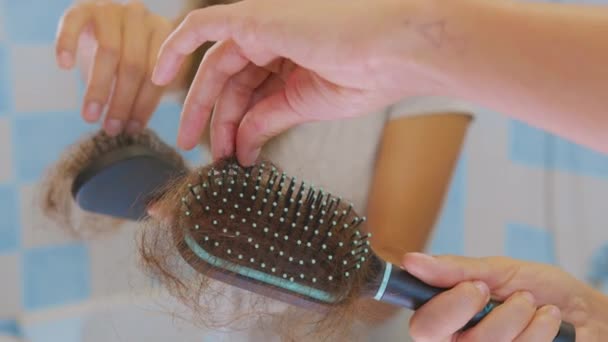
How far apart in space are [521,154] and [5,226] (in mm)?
1198

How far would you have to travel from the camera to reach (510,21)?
0.40 metres

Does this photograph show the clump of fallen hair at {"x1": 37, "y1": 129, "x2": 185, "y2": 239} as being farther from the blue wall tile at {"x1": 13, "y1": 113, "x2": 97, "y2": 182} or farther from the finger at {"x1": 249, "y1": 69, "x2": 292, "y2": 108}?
the blue wall tile at {"x1": 13, "y1": 113, "x2": 97, "y2": 182}

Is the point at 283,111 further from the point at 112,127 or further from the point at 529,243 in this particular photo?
the point at 529,243

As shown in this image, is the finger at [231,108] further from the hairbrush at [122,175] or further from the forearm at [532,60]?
the forearm at [532,60]

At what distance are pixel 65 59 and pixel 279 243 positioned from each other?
36 cm

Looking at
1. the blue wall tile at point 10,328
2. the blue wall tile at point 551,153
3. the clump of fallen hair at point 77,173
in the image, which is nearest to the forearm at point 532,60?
the clump of fallen hair at point 77,173

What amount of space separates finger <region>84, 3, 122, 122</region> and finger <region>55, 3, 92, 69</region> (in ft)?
0.06

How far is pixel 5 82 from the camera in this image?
A: 119 cm

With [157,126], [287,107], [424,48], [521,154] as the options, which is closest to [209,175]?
[287,107]

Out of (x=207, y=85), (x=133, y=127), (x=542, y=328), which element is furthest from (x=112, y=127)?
(x=542, y=328)

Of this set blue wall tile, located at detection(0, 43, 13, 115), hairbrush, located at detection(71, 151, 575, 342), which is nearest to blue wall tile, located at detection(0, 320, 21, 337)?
blue wall tile, located at detection(0, 43, 13, 115)

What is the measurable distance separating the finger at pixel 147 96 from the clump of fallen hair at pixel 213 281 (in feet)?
0.67

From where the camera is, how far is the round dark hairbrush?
1.58 ft

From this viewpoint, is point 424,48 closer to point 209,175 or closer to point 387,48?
point 387,48
